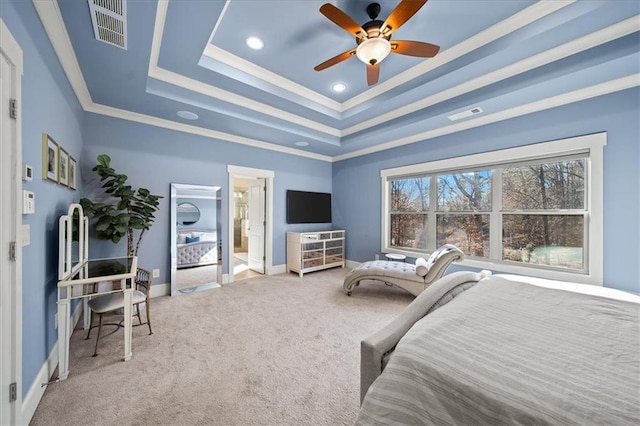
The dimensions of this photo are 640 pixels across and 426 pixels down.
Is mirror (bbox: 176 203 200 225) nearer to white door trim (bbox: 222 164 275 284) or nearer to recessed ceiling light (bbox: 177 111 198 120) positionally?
white door trim (bbox: 222 164 275 284)

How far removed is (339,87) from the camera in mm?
3391

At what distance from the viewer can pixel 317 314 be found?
9.96ft

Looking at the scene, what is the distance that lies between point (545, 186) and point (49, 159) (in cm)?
527

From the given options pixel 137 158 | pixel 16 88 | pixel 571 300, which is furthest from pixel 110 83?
pixel 571 300

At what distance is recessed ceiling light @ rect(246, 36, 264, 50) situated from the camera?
2.52 m

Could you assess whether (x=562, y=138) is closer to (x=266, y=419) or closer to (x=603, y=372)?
(x=603, y=372)

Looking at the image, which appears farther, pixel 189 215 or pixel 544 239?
pixel 189 215

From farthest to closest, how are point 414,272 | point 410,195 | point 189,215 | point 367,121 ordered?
point 189,215
point 410,195
point 367,121
point 414,272

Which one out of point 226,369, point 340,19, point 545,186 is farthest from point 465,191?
point 226,369

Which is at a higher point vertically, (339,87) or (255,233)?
(339,87)

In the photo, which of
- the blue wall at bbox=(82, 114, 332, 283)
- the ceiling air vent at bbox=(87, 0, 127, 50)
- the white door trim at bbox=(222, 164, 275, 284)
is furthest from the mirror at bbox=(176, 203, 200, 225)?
the ceiling air vent at bbox=(87, 0, 127, 50)

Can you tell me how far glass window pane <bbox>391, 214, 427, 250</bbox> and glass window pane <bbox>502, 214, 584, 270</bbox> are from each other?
4.03 ft

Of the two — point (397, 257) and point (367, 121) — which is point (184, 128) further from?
point (397, 257)

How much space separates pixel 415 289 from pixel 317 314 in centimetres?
140
